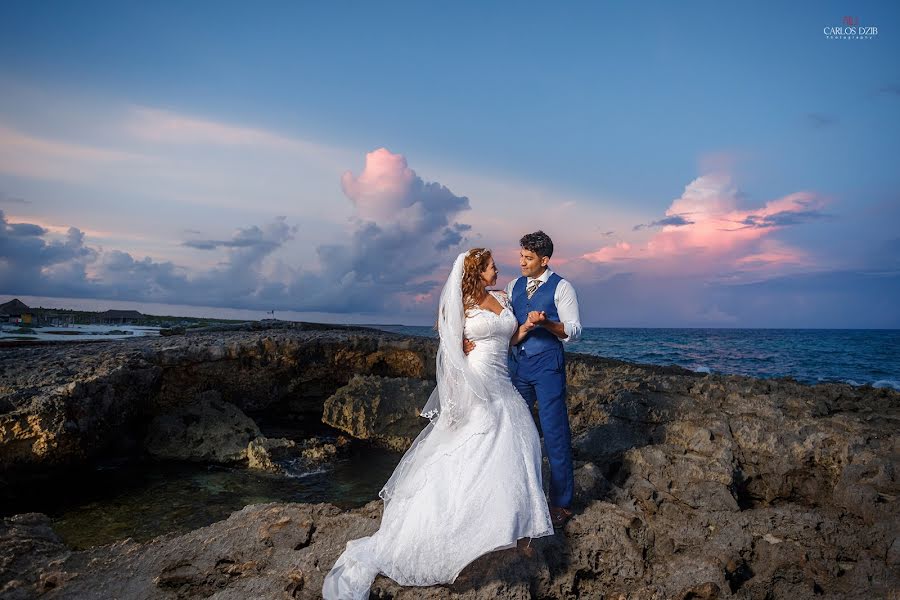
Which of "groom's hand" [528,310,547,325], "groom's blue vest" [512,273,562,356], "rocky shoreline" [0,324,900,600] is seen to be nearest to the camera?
"rocky shoreline" [0,324,900,600]

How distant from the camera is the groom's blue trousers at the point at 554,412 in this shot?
472 centimetres

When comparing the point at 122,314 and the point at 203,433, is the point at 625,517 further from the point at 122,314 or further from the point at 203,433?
the point at 122,314

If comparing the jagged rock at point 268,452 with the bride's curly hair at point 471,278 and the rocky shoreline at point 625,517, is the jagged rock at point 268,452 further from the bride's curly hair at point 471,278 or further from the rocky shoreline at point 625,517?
the bride's curly hair at point 471,278

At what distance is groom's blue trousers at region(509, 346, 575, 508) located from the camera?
186 inches

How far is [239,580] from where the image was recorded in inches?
174

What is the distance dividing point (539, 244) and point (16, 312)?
44117 mm

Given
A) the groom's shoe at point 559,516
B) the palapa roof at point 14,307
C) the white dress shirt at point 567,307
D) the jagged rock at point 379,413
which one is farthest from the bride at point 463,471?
the palapa roof at point 14,307

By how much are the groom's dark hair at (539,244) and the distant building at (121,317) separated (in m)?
49.8

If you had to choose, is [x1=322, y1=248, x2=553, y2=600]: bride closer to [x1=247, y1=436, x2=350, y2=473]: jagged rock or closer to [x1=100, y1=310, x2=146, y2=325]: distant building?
[x1=247, y1=436, x2=350, y2=473]: jagged rock

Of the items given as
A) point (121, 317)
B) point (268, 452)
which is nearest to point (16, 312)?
point (121, 317)

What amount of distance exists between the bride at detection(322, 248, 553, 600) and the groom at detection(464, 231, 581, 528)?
0.70ft

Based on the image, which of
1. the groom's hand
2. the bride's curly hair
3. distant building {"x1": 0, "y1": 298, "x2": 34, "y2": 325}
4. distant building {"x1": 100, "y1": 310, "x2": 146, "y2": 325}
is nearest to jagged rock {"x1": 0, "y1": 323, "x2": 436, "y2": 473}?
the bride's curly hair

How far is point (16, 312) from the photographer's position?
119 ft

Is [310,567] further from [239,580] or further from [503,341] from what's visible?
[503,341]
